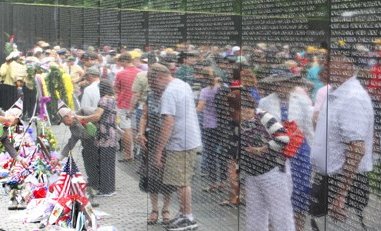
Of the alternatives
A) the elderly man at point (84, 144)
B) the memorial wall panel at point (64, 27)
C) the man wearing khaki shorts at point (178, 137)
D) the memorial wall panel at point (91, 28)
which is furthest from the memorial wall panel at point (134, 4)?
the memorial wall panel at point (64, 27)

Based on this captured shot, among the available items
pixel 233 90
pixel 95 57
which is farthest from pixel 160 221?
pixel 95 57

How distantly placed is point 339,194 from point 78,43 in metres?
6.88

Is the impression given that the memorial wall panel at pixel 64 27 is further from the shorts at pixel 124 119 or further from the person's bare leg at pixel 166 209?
the person's bare leg at pixel 166 209

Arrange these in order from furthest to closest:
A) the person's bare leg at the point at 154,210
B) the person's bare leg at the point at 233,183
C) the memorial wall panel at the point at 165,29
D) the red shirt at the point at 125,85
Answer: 1. the red shirt at the point at 125,85
2. the person's bare leg at the point at 154,210
3. the memorial wall panel at the point at 165,29
4. the person's bare leg at the point at 233,183

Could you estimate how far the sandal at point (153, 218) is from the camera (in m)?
7.38

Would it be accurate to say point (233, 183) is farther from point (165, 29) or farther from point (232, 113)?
point (165, 29)

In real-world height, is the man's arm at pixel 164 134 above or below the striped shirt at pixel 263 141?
below

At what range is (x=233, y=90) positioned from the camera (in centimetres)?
556

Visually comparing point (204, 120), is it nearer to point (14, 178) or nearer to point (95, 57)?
point (95, 57)

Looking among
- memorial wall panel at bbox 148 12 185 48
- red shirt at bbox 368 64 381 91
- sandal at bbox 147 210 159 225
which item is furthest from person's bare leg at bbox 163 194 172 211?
red shirt at bbox 368 64 381 91

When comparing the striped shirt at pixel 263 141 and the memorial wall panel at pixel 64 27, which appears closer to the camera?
the striped shirt at pixel 263 141

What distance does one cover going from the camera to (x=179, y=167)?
6797 mm

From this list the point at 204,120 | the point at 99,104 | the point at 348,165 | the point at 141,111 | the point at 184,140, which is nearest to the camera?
the point at 348,165

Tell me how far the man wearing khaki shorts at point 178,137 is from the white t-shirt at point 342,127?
6.66ft
